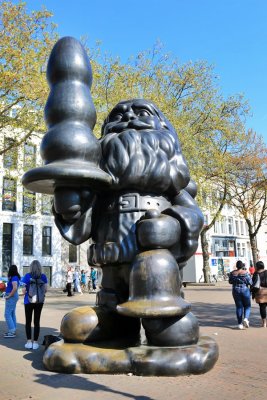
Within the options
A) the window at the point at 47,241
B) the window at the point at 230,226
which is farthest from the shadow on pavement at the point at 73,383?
the window at the point at 230,226

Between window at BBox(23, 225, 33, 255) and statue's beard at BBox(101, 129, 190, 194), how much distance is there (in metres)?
25.8

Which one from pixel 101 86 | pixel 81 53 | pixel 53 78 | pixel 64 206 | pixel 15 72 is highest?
pixel 101 86

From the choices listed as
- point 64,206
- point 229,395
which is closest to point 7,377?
point 64,206

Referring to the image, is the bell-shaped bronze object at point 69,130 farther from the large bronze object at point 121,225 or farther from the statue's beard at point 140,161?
the statue's beard at point 140,161

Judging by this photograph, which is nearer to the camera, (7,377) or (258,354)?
(7,377)

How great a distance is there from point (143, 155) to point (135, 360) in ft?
7.46

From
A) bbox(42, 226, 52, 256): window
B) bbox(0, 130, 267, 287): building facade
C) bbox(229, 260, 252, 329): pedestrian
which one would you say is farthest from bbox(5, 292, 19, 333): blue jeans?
bbox(42, 226, 52, 256): window

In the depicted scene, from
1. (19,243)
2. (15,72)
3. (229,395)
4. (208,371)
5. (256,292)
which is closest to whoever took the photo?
(229,395)

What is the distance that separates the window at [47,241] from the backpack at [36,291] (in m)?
24.1

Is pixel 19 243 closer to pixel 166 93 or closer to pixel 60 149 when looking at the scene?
pixel 166 93

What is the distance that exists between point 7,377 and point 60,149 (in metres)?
2.58

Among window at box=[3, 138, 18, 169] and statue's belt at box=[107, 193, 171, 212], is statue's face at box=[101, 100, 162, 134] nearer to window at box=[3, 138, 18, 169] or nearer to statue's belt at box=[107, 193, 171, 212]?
statue's belt at box=[107, 193, 171, 212]

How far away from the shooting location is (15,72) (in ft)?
53.0

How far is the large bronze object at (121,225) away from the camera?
4324mm
